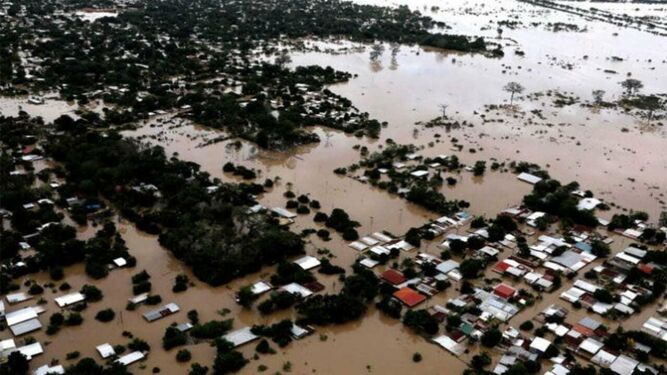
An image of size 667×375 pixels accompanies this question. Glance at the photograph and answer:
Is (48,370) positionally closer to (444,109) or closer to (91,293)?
(91,293)

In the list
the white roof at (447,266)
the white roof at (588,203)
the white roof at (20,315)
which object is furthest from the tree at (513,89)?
the white roof at (20,315)

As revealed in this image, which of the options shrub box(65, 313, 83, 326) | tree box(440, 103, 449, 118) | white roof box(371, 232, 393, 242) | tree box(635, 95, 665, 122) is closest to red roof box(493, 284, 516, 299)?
white roof box(371, 232, 393, 242)

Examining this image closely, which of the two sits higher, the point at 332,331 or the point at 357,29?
the point at 357,29

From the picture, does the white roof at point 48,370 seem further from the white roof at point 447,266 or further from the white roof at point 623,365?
the white roof at point 623,365

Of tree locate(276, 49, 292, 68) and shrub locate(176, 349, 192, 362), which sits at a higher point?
tree locate(276, 49, 292, 68)

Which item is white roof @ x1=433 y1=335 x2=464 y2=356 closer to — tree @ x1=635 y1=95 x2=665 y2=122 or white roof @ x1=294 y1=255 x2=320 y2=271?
white roof @ x1=294 y1=255 x2=320 y2=271

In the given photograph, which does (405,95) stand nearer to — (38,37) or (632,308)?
(632,308)

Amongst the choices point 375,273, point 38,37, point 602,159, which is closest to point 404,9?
point 38,37
